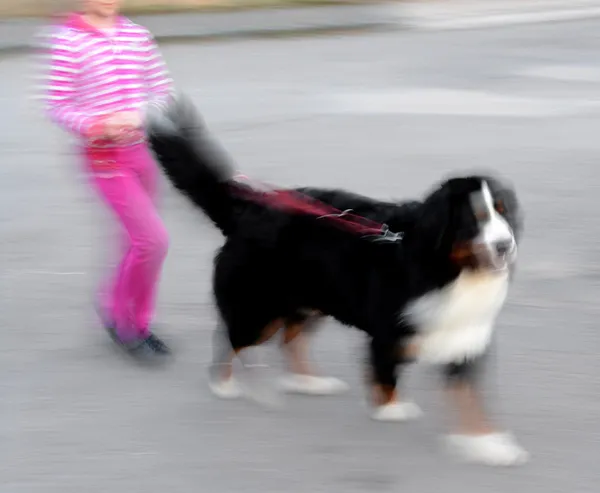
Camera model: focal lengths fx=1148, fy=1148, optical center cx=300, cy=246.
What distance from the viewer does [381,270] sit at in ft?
13.5

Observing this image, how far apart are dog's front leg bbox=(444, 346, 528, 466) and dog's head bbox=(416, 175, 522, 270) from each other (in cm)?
45

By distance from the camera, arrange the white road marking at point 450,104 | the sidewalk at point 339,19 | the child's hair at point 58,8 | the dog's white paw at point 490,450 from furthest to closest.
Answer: the child's hair at point 58,8, the sidewalk at point 339,19, the white road marking at point 450,104, the dog's white paw at point 490,450

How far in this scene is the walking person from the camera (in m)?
4.72

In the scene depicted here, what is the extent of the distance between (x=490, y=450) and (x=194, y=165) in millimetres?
1594

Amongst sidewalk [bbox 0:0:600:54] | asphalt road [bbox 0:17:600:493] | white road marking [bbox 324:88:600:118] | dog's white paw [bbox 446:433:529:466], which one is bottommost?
Result: sidewalk [bbox 0:0:600:54]

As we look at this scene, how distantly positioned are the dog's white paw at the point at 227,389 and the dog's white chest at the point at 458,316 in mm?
980

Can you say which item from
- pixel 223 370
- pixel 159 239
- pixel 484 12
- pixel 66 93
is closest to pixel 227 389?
pixel 223 370

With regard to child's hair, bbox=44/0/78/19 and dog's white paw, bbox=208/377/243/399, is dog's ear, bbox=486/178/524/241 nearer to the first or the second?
dog's white paw, bbox=208/377/243/399

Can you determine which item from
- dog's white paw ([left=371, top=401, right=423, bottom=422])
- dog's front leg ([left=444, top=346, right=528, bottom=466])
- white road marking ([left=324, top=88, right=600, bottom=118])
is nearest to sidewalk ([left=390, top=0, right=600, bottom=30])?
white road marking ([left=324, top=88, right=600, bottom=118])

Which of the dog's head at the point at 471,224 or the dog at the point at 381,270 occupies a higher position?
the dog's head at the point at 471,224

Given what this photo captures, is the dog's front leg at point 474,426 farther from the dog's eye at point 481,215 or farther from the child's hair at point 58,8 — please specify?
the child's hair at point 58,8

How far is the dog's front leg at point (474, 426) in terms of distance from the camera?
4059mm

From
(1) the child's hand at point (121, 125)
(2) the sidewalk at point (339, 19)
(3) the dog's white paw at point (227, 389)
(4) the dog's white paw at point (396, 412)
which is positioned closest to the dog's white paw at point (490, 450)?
(4) the dog's white paw at point (396, 412)

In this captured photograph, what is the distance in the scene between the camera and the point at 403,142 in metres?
9.90
